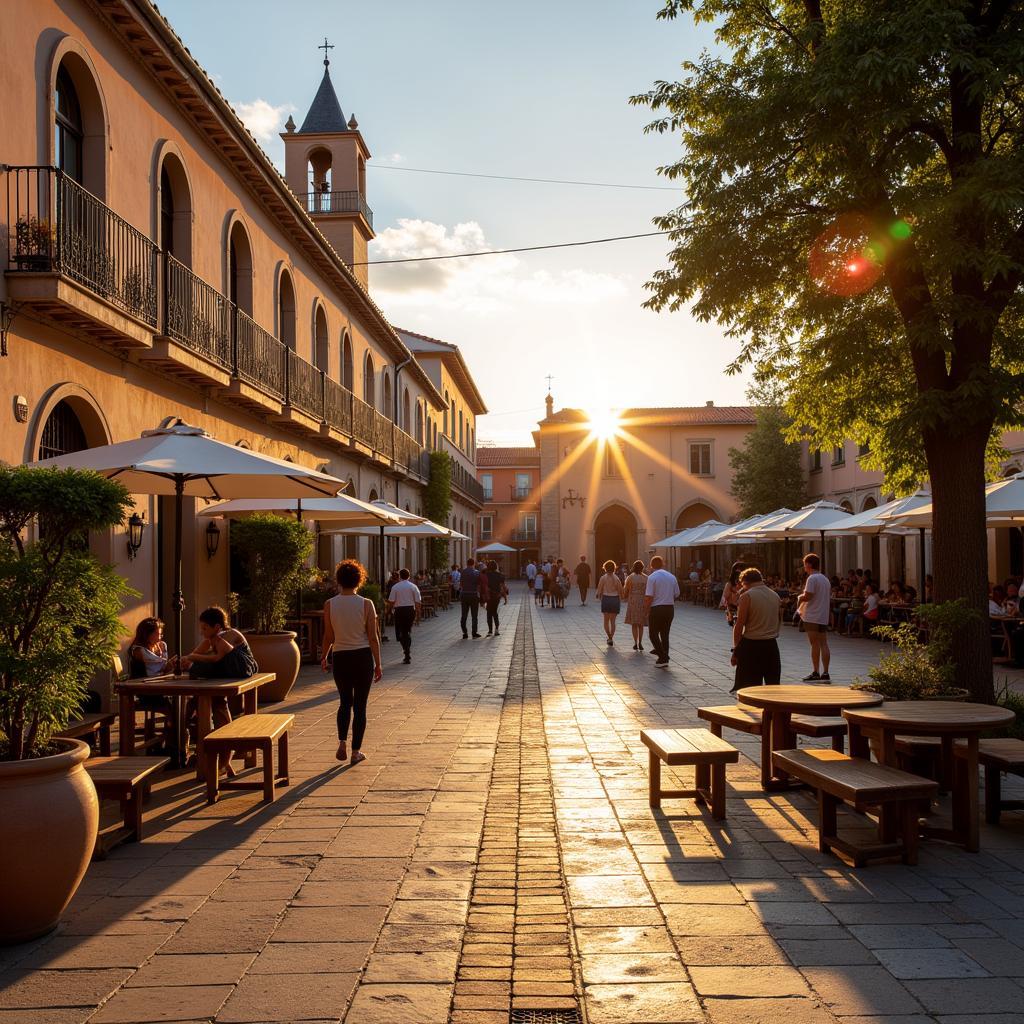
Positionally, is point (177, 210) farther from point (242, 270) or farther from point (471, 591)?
point (471, 591)

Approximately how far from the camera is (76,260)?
34.5 feet

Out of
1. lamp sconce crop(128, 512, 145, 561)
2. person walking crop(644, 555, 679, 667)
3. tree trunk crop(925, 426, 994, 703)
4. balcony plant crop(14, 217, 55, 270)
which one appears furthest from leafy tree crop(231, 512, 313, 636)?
tree trunk crop(925, 426, 994, 703)

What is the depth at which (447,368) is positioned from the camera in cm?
4794

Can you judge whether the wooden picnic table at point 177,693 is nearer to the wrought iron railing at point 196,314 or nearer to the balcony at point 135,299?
the balcony at point 135,299

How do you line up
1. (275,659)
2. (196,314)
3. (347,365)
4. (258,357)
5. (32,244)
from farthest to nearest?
(347,365)
(258,357)
(196,314)
(275,659)
(32,244)

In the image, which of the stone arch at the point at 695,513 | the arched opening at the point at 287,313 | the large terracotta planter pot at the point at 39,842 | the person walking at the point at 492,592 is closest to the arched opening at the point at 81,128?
the arched opening at the point at 287,313

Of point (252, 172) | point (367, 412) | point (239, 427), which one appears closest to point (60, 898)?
point (239, 427)

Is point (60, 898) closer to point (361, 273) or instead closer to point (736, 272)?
point (736, 272)

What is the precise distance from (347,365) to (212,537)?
11424 mm

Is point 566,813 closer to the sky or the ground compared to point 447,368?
closer to the ground

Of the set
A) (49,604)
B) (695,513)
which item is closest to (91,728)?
(49,604)

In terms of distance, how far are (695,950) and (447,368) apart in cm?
4465

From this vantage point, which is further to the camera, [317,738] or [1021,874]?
[317,738]

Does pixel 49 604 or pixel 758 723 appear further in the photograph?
pixel 758 723
